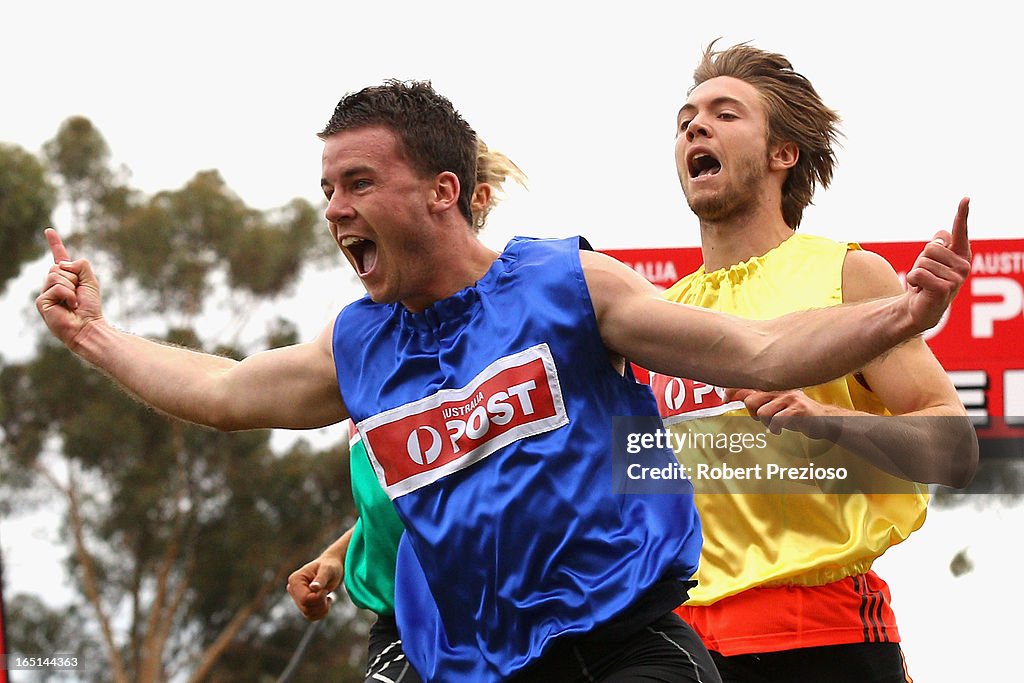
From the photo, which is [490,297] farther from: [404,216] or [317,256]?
[317,256]

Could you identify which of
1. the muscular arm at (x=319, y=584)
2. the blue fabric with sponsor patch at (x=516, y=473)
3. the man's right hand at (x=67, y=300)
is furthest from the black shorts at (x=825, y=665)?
the man's right hand at (x=67, y=300)

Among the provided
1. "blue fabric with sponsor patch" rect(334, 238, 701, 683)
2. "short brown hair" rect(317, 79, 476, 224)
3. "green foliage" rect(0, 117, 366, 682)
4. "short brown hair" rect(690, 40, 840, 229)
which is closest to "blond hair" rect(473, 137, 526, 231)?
"short brown hair" rect(690, 40, 840, 229)

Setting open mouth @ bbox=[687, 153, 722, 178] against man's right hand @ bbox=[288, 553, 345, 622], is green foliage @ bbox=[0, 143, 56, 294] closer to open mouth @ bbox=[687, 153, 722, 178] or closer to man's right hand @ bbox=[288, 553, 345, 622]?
man's right hand @ bbox=[288, 553, 345, 622]

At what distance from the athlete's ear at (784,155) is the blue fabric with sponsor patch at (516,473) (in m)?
1.19

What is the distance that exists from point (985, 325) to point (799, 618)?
3.87 metres

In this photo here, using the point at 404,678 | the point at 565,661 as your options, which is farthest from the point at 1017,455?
the point at 565,661

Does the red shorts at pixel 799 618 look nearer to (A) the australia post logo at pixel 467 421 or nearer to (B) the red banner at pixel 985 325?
(A) the australia post logo at pixel 467 421

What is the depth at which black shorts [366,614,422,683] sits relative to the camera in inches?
141

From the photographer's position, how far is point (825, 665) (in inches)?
135

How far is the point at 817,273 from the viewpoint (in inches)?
142

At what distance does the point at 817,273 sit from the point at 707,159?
1.79 feet

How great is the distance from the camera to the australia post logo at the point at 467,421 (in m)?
2.82

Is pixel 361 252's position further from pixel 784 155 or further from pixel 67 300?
pixel 784 155

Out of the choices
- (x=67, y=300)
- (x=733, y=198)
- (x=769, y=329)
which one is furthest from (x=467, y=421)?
(x=733, y=198)
